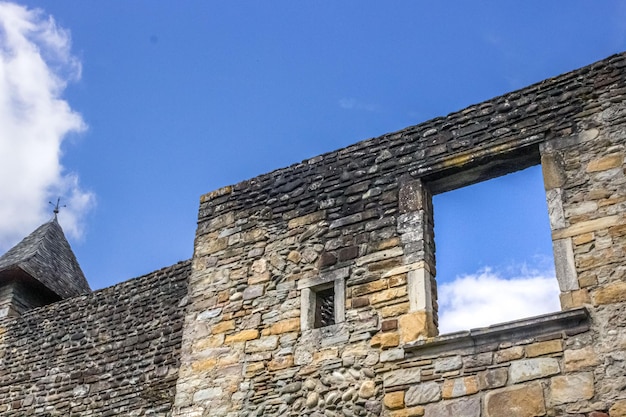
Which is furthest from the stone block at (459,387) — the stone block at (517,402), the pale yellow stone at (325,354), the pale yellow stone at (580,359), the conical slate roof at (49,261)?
the conical slate roof at (49,261)

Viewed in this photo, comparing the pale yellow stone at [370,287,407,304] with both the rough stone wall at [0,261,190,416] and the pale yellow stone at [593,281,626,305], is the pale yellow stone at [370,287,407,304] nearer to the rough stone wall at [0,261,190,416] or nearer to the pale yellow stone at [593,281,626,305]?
the pale yellow stone at [593,281,626,305]

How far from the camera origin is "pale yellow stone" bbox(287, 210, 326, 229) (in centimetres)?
772

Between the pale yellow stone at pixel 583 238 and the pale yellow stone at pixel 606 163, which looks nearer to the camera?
the pale yellow stone at pixel 583 238

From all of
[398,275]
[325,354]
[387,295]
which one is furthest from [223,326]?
[398,275]

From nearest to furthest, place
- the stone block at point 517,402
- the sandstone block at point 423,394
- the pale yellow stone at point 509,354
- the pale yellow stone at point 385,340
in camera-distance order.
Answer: the stone block at point 517,402, the pale yellow stone at point 509,354, the sandstone block at point 423,394, the pale yellow stone at point 385,340

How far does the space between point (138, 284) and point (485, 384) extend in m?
5.44

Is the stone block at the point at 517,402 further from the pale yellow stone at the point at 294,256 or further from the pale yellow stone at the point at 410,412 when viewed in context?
the pale yellow stone at the point at 294,256

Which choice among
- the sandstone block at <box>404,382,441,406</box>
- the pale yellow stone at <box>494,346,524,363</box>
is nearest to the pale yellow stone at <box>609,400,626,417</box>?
the pale yellow stone at <box>494,346,524,363</box>

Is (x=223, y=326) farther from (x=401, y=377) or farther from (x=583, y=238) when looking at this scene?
(x=583, y=238)

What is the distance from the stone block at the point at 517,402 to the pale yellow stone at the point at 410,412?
531 millimetres

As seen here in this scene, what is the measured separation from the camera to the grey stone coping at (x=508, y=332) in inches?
229

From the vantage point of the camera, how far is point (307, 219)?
307 inches

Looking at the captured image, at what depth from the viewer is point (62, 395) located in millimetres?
9812

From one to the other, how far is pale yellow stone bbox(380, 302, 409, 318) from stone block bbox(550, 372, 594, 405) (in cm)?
138
